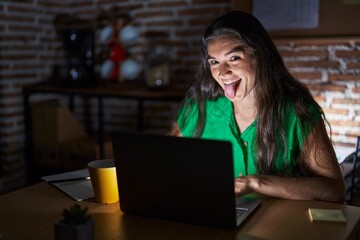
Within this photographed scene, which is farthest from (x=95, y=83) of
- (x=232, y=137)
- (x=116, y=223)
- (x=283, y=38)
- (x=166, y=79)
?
(x=116, y=223)

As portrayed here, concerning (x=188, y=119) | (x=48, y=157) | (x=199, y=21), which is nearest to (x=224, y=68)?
(x=188, y=119)

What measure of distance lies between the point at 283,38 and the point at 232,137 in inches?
42.8

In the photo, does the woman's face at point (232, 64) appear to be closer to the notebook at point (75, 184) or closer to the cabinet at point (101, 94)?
the notebook at point (75, 184)

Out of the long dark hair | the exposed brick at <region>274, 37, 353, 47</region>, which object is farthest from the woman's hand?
the exposed brick at <region>274, 37, 353, 47</region>

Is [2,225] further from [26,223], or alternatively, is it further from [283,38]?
[283,38]

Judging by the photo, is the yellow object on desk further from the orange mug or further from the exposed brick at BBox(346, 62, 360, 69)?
the exposed brick at BBox(346, 62, 360, 69)

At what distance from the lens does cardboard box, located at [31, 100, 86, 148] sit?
10.2ft

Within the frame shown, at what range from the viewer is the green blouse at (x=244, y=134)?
1.48m

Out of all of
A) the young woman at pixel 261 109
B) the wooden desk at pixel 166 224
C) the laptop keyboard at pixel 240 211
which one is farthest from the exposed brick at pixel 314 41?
the laptop keyboard at pixel 240 211

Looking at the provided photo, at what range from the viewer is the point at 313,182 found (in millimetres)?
1271

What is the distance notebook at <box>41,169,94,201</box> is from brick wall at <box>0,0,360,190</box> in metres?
1.49

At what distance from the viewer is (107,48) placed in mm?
3299

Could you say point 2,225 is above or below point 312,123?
below

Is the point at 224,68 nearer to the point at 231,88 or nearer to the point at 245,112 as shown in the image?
the point at 231,88
